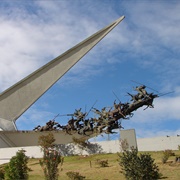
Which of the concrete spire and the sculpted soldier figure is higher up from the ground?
the concrete spire

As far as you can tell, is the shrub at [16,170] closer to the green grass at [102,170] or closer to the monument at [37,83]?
the green grass at [102,170]

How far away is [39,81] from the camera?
29531 mm

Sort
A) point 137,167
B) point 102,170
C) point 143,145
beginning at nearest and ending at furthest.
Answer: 1. point 137,167
2. point 102,170
3. point 143,145

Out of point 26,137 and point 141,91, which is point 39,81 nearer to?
point 26,137

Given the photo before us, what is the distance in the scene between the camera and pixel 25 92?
29375 millimetres

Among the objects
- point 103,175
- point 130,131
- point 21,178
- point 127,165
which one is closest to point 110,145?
point 130,131

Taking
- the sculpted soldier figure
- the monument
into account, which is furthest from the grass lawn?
the monument

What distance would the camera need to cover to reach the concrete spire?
2912 centimetres

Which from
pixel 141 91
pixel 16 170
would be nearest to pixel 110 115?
pixel 141 91

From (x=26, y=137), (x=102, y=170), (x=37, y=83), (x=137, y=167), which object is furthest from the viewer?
(x=37, y=83)

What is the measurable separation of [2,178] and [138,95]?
37.6 feet

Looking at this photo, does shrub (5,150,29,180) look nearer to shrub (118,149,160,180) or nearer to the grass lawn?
the grass lawn

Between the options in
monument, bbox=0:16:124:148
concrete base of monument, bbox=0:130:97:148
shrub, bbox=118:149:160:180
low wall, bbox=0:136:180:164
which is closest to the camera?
shrub, bbox=118:149:160:180

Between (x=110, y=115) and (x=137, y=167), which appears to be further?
(x=110, y=115)
